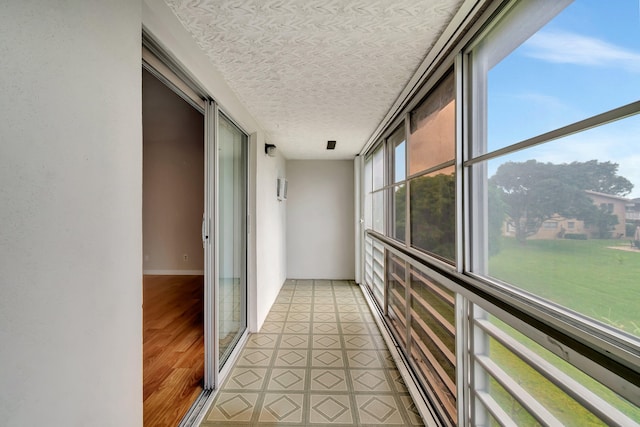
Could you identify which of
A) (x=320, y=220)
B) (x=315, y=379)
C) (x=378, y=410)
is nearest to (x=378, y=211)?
(x=320, y=220)

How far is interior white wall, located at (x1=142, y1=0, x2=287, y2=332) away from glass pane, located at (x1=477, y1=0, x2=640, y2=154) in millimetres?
1438

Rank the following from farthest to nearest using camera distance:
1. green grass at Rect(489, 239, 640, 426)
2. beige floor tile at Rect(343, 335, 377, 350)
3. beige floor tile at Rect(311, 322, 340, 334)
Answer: beige floor tile at Rect(311, 322, 340, 334) → beige floor tile at Rect(343, 335, 377, 350) → green grass at Rect(489, 239, 640, 426)

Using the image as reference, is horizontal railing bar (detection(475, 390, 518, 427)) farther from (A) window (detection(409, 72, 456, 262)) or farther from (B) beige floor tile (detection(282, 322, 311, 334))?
(B) beige floor tile (detection(282, 322, 311, 334))

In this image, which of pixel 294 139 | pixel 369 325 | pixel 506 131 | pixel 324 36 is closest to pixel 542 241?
pixel 506 131

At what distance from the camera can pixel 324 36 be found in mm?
1460

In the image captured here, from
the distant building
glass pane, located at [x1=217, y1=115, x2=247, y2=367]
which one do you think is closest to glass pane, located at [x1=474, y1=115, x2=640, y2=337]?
the distant building

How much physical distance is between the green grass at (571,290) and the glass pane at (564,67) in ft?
1.29

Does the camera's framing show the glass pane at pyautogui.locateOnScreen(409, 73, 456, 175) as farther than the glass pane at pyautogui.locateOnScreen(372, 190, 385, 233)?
No

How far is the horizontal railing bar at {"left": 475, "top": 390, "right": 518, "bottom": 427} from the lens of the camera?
1.11 meters

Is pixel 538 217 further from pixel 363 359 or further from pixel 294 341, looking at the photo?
pixel 294 341

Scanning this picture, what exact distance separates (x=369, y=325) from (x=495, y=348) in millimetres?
2096

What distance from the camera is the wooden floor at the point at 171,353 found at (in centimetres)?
185

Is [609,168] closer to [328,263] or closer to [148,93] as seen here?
[148,93]

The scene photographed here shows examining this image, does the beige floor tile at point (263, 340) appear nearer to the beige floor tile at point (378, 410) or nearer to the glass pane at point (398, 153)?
the beige floor tile at point (378, 410)
